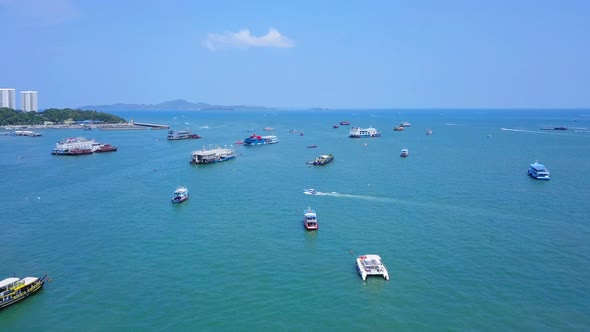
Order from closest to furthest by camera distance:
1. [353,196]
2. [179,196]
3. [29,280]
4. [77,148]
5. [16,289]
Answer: [16,289] < [29,280] < [179,196] < [353,196] < [77,148]

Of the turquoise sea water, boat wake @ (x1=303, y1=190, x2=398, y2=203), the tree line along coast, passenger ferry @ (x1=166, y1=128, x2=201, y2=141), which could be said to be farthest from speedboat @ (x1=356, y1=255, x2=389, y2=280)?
the tree line along coast

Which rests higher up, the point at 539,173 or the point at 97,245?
the point at 539,173

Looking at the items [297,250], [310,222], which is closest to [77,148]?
[310,222]

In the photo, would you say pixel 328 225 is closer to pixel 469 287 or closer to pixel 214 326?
pixel 469 287

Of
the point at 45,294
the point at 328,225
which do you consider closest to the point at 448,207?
the point at 328,225

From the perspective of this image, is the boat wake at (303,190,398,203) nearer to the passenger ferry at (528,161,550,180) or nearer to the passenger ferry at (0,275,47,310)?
the passenger ferry at (528,161,550,180)

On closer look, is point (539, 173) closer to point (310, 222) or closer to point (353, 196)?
point (353, 196)
